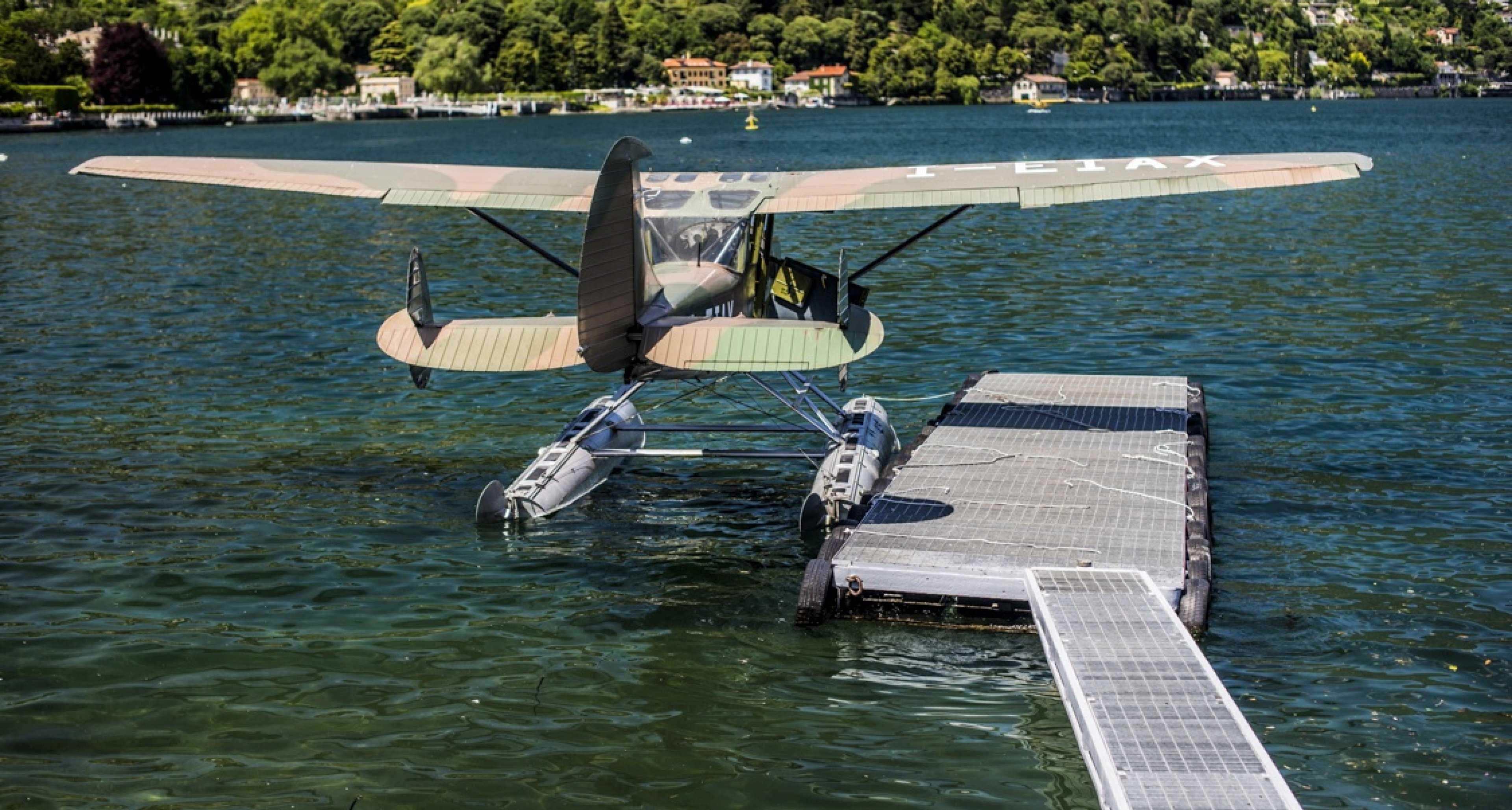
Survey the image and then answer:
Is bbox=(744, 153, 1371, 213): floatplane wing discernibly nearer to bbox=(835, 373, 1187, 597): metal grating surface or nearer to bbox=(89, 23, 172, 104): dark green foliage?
bbox=(835, 373, 1187, 597): metal grating surface

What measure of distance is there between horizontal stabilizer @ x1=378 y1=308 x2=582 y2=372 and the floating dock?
2755 mm

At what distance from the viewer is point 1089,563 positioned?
11133mm

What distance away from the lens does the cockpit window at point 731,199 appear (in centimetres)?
Answer: 1484

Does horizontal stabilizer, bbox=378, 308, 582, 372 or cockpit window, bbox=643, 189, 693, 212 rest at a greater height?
cockpit window, bbox=643, 189, 693, 212

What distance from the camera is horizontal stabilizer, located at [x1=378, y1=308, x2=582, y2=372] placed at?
1239cm

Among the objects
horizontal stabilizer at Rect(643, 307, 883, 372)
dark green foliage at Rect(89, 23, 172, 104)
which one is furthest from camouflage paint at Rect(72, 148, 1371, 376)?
dark green foliage at Rect(89, 23, 172, 104)

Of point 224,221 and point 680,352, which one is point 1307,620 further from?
point 224,221

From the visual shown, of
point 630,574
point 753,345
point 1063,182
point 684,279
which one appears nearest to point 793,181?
point 684,279

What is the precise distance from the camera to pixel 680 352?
1238 cm


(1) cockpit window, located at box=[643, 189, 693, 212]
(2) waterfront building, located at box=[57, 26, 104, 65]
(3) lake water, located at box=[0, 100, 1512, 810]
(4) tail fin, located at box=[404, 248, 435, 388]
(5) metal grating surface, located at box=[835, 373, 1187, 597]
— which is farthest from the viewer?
(2) waterfront building, located at box=[57, 26, 104, 65]

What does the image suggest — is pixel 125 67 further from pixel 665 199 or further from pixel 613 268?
pixel 613 268

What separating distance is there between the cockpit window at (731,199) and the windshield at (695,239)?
0.58ft

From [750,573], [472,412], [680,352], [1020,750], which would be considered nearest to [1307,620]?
[1020,750]

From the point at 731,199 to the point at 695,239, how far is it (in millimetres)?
633
